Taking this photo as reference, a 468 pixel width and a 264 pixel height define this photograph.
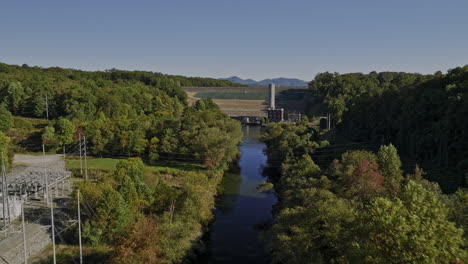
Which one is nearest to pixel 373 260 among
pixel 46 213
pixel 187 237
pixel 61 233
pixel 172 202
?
pixel 187 237

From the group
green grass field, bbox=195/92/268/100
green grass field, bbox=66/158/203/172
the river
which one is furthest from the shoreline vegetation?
green grass field, bbox=195/92/268/100

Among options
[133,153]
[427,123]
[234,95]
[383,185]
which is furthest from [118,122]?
[234,95]

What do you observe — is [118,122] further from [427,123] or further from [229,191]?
[427,123]

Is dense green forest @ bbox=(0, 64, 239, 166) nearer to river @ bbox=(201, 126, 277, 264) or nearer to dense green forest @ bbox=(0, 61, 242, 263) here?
dense green forest @ bbox=(0, 61, 242, 263)

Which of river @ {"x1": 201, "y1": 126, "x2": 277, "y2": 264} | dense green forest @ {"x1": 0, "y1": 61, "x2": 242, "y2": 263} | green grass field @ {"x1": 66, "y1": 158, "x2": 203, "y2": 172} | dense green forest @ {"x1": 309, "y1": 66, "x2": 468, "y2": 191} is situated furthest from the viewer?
green grass field @ {"x1": 66, "y1": 158, "x2": 203, "y2": 172}

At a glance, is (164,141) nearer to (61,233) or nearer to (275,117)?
(61,233)
